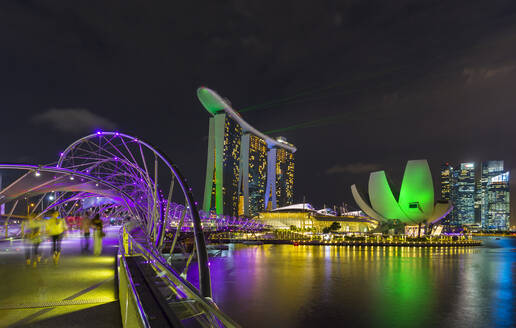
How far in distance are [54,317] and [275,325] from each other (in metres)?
18.8

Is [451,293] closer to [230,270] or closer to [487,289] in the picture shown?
[487,289]

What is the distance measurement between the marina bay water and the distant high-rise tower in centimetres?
10533

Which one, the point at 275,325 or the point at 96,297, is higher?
the point at 96,297

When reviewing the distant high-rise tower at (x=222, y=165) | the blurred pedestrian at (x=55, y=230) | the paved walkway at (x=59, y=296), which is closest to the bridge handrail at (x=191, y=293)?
the paved walkway at (x=59, y=296)

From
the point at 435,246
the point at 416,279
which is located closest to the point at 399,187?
the point at 435,246

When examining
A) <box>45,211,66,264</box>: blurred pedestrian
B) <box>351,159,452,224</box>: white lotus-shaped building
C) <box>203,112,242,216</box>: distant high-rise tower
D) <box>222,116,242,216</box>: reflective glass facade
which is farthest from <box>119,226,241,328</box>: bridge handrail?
<box>222,116,242,216</box>: reflective glass facade

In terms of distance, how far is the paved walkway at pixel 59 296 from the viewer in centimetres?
638

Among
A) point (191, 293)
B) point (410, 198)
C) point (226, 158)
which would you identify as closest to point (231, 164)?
point (226, 158)

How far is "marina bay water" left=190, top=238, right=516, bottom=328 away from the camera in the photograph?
25203 mm

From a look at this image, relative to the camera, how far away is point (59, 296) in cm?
796

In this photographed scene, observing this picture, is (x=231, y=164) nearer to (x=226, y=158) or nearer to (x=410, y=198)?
(x=226, y=158)

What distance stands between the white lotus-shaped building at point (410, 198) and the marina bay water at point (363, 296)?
2237 inches

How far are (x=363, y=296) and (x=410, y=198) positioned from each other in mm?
82578

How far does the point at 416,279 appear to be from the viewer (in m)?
41.4
